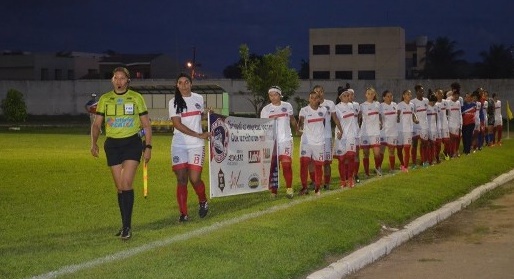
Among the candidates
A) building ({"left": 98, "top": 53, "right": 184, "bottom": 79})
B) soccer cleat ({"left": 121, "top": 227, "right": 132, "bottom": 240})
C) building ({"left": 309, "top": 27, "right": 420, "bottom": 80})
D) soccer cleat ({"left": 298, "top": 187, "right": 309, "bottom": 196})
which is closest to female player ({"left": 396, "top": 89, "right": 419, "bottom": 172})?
soccer cleat ({"left": 298, "top": 187, "right": 309, "bottom": 196})

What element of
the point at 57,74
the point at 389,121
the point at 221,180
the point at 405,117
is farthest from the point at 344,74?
the point at 221,180

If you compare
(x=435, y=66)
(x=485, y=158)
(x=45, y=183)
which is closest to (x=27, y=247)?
(x=45, y=183)

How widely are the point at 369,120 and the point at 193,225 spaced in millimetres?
8791

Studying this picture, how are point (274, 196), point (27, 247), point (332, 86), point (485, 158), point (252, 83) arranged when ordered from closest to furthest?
point (27, 247)
point (274, 196)
point (485, 158)
point (252, 83)
point (332, 86)

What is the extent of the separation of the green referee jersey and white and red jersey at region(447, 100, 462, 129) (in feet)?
54.7

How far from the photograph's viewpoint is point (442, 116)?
2542cm

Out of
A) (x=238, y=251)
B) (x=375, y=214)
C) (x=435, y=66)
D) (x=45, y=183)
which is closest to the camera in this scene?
(x=238, y=251)

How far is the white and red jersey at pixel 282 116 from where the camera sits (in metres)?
16.4

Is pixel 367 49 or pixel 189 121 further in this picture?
pixel 367 49

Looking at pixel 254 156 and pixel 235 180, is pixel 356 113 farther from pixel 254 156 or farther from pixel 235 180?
pixel 235 180

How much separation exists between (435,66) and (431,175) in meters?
95.7

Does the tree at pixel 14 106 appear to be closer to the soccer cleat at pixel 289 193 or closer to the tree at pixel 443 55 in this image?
the soccer cleat at pixel 289 193

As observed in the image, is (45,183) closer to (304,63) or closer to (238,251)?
(238,251)

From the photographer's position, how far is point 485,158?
84.7 ft
